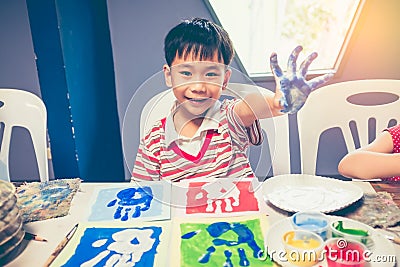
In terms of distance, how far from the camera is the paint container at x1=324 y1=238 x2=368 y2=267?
2.81 feet

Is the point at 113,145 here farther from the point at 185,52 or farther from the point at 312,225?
the point at 312,225

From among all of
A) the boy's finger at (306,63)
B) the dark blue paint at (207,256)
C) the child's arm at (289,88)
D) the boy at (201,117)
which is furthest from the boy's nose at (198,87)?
the dark blue paint at (207,256)

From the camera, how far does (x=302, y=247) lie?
0.91 m

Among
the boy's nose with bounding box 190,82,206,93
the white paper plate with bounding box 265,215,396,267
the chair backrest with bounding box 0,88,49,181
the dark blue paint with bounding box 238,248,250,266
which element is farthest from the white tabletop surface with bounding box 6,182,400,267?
the boy's nose with bounding box 190,82,206,93

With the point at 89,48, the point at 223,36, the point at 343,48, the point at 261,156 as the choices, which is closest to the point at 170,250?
the point at 261,156

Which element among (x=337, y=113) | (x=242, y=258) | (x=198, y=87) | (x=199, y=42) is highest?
(x=199, y=42)

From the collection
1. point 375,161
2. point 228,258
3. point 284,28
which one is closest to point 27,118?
point 228,258

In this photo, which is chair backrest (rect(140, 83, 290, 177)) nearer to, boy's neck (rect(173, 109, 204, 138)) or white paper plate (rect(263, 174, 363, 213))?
boy's neck (rect(173, 109, 204, 138))

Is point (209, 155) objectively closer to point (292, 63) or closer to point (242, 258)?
point (292, 63)

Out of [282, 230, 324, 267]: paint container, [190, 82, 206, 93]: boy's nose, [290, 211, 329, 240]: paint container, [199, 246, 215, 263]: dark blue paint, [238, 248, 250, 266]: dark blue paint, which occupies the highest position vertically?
[190, 82, 206, 93]: boy's nose

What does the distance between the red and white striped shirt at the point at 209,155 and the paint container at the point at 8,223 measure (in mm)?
446

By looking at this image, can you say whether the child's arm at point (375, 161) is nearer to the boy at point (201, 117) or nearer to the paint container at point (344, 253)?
the boy at point (201, 117)

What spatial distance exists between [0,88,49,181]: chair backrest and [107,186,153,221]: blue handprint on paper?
378 mm

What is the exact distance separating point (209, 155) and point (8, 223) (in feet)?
2.03
